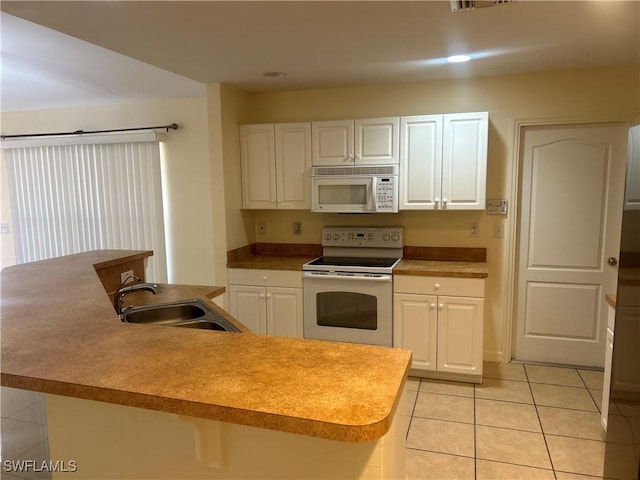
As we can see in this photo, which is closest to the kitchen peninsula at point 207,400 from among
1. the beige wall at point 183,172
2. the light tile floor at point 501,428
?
the light tile floor at point 501,428

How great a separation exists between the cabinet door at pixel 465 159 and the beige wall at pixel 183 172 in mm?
2267

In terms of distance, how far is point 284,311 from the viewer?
355cm

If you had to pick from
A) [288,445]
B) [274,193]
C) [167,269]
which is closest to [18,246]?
[167,269]

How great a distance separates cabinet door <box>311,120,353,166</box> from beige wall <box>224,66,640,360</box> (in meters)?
0.27

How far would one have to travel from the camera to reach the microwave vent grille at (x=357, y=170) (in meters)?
3.39

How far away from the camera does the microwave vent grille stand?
11.1ft

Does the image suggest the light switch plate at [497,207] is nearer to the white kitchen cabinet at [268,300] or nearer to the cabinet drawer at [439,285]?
the cabinet drawer at [439,285]

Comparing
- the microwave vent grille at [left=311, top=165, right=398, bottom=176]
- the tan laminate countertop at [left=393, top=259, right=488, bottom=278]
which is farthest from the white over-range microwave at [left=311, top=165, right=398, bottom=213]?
the tan laminate countertop at [left=393, top=259, right=488, bottom=278]

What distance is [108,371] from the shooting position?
1.16 meters

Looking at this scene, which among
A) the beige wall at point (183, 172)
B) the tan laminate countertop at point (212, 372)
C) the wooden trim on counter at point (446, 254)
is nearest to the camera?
the tan laminate countertop at point (212, 372)

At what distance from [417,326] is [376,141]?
4.76 feet

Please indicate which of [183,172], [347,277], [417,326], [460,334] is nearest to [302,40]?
Answer: [347,277]

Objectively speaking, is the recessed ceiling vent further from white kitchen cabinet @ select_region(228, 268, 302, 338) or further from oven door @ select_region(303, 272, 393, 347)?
white kitchen cabinet @ select_region(228, 268, 302, 338)

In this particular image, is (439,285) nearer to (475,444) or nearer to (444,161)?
(444,161)
